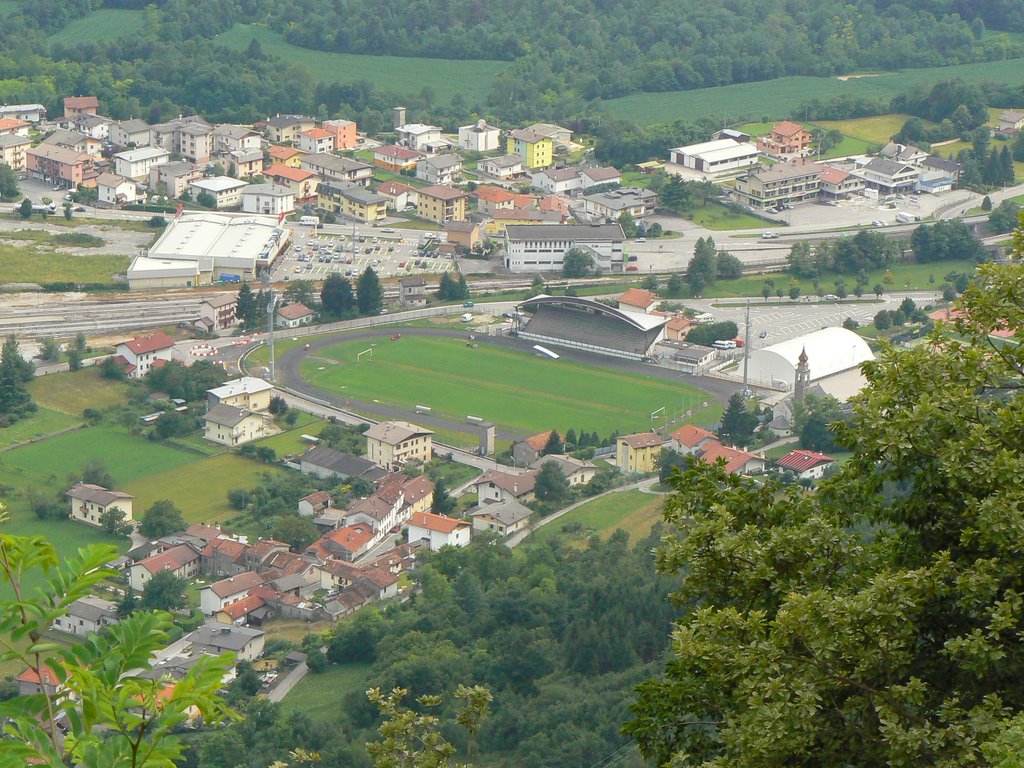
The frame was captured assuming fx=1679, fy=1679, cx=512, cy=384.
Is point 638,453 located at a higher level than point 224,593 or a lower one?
higher

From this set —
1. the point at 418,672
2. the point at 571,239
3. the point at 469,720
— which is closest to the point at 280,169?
the point at 571,239

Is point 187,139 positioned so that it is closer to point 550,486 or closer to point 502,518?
point 550,486

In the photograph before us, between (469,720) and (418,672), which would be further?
(418,672)

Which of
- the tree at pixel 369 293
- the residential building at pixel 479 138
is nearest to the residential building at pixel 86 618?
the tree at pixel 369 293

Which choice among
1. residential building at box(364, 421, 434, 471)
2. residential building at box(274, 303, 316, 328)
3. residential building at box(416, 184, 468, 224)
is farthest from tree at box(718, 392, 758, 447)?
residential building at box(416, 184, 468, 224)

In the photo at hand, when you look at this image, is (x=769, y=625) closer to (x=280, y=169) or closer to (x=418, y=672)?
(x=418, y=672)

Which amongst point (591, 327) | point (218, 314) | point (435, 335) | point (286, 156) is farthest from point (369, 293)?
point (286, 156)
